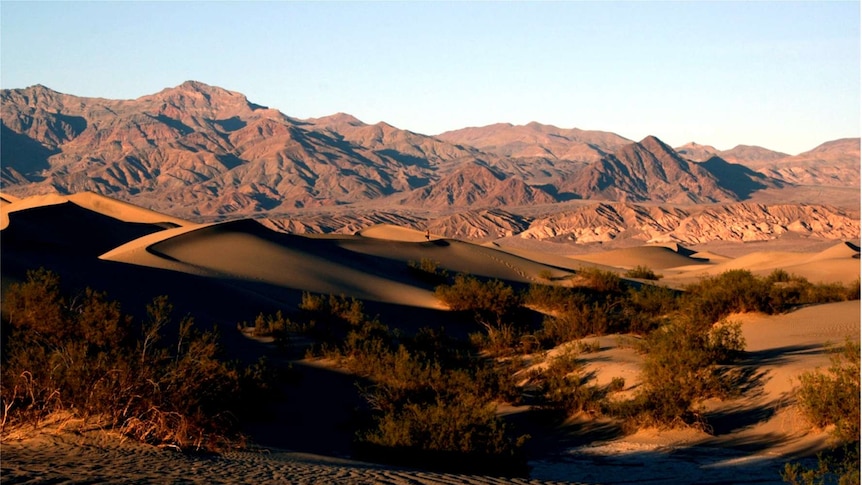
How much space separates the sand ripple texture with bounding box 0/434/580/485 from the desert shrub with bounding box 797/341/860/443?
4.87 metres

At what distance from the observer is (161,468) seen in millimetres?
10883

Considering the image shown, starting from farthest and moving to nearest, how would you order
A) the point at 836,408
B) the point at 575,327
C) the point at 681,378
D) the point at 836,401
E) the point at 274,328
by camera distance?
1. the point at 575,327
2. the point at 274,328
3. the point at 681,378
4. the point at 836,401
5. the point at 836,408

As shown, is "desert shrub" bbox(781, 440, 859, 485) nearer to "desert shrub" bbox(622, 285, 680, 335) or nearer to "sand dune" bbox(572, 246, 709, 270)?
"desert shrub" bbox(622, 285, 680, 335)

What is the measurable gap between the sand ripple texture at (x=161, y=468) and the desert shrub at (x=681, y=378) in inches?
178

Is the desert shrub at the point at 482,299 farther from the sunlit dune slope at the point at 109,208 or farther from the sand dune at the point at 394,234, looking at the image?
the sunlit dune slope at the point at 109,208

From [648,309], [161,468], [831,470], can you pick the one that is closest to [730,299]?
[648,309]

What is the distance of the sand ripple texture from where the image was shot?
1034 cm

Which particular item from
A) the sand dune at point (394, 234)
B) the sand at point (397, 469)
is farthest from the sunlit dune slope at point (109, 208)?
the sand at point (397, 469)

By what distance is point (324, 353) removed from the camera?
22688 millimetres

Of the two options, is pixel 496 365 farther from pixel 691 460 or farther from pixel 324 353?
pixel 691 460

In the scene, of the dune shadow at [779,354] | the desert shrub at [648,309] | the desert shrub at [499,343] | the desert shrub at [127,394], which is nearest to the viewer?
the desert shrub at [127,394]

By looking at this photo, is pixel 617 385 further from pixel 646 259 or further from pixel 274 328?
pixel 646 259

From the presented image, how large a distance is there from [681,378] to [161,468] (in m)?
9.20

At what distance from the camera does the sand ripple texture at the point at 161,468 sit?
10.3 metres
